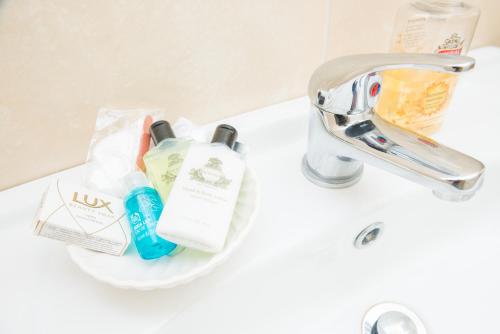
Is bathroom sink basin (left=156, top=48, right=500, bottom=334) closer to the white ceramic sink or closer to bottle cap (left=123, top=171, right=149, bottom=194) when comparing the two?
the white ceramic sink

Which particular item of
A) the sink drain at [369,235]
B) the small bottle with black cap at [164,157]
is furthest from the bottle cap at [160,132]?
the sink drain at [369,235]

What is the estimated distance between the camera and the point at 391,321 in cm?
37

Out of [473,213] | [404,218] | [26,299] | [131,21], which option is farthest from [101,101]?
[473,213]

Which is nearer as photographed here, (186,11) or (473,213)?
(186,11)

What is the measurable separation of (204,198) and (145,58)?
16 cm

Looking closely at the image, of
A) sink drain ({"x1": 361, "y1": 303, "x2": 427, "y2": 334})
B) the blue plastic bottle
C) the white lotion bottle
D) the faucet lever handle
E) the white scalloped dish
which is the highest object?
the faucet lever handle

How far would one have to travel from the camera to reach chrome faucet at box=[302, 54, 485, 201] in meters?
0.27

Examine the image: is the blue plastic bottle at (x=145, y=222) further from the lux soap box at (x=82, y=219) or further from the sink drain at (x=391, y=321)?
the sink drain at (x=391, y=321)

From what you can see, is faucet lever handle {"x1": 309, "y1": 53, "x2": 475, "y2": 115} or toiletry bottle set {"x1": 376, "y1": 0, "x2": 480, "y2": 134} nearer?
faucet lever handle {"x1": 309, "y1": 53, "x2": 475, "y2": 115}

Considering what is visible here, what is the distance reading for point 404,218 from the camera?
0.39 metres

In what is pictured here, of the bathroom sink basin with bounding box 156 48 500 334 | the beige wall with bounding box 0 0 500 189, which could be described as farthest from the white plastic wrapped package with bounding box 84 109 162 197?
the bathroom sink basin with bounding box 156 48 500 334

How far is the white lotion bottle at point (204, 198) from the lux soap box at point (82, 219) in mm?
45

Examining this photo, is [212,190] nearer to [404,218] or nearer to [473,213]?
[404,218]

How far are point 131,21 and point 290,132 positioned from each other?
22 centimetres
